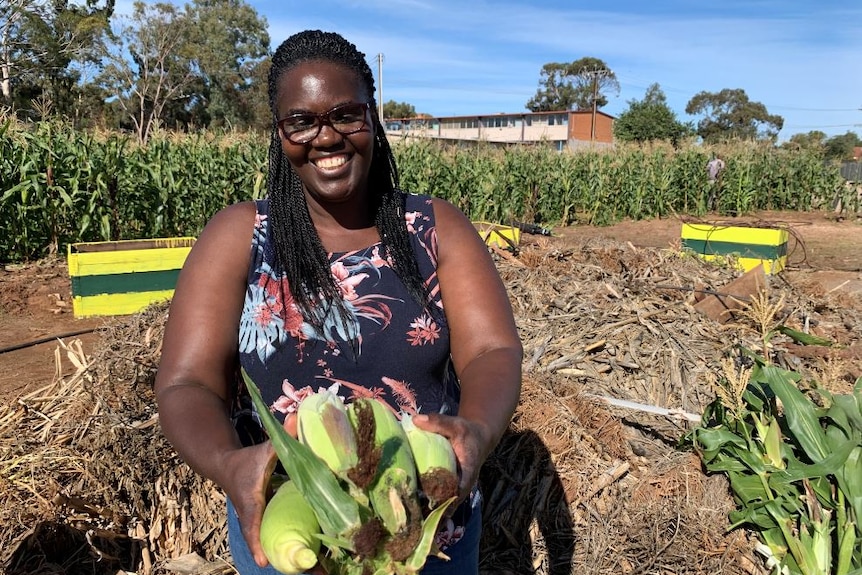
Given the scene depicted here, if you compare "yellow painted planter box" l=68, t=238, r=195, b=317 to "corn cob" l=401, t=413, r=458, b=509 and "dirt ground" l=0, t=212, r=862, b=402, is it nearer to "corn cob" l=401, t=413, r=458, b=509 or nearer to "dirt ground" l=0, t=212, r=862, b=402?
"dirt ground" l=0, t=212, r=862, b=402

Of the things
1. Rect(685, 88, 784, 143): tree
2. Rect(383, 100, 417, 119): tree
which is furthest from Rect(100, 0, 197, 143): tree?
Rect(685, 88, 784, 143): tree

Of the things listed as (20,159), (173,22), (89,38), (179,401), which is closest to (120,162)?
(20,159)

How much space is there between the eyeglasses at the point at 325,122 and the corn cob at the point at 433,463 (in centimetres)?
68

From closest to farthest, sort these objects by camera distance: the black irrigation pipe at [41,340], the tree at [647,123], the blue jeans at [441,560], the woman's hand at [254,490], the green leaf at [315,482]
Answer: the green leaf at [315,482] → the woman's hand at [254,490] → the blue jeans at [441,560] → the black irrigation pipe at [41,340] → the tree at [647,123]

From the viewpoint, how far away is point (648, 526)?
9.15 ft

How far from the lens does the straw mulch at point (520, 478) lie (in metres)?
2.49

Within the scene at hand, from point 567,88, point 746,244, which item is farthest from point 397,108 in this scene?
point 746,244

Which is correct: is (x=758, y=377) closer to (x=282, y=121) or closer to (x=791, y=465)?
(x=791, y=465)

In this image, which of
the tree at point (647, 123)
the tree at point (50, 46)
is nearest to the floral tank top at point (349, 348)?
the tree at point (50, 46)

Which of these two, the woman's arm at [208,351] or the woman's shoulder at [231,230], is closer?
the woman's arm at [208,351]

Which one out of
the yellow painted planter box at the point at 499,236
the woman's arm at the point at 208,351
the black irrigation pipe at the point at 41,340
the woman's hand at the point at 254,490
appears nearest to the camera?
the woman's hand at the point at 254,490

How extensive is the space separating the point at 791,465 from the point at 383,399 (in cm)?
208

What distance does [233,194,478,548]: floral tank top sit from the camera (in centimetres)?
133

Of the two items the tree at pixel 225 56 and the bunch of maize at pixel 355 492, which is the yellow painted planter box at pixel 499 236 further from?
the tree at pixel 225 56
